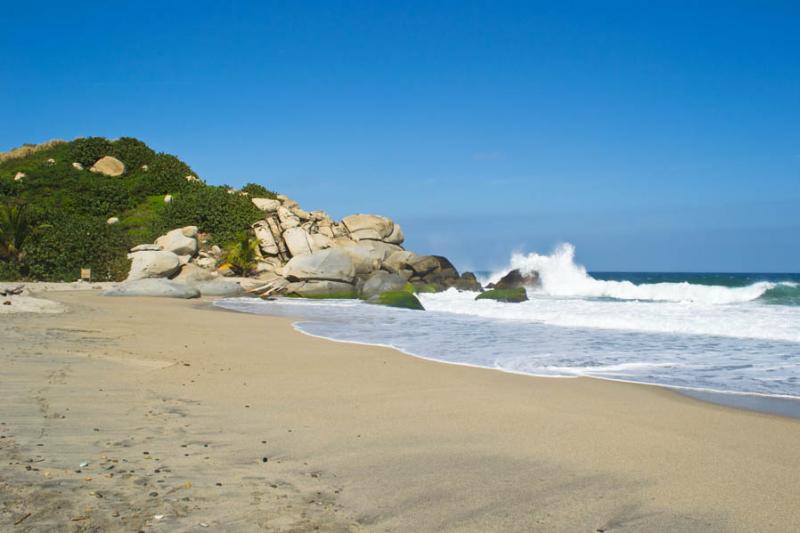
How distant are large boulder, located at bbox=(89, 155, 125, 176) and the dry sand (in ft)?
129

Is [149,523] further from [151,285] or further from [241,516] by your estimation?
[151,285]

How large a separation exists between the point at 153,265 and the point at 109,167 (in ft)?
64.7

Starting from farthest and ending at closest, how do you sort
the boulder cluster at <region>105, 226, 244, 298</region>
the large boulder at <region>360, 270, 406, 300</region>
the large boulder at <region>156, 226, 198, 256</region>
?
1. the large boulder at <region>156, 226, 198, 256</region>
2. the large boulder at <region>360, 270, 406, 300</region>
3. the boulder cluster at <region>105, 226, 244, 298</region>

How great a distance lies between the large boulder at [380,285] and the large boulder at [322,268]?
1.18 metres

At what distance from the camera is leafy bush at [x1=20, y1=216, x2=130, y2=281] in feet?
90.0

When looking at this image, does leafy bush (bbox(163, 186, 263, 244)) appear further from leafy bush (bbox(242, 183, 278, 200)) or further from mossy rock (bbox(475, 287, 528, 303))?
mossy rock (bbox(475, 287, 528, 303))

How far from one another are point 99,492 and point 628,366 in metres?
8.25

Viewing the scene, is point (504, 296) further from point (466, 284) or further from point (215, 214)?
point (215, 214)

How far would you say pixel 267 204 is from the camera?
3831 centimetres

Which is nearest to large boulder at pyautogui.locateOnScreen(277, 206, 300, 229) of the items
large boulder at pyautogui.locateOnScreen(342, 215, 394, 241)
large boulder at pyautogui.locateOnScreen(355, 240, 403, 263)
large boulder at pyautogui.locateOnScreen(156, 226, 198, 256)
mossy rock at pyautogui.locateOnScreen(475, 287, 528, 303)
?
large boulder at pyautogui.locateOnScreen(342, 215, 394, 241)

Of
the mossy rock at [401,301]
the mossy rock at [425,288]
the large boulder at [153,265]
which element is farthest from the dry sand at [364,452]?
the mossy rock at [425,288]

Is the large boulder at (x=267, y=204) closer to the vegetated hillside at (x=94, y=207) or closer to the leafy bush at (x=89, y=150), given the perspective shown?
the vegetated hillside at (x=94, y=207)

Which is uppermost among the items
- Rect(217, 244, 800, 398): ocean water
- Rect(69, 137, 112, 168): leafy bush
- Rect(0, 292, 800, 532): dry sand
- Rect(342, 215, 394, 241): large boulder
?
Rect(69, 137, 112, 168): leafy bush

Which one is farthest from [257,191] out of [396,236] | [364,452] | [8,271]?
[364,452]
